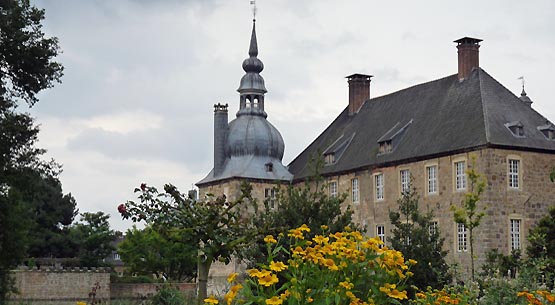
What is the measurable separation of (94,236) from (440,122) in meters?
29.8

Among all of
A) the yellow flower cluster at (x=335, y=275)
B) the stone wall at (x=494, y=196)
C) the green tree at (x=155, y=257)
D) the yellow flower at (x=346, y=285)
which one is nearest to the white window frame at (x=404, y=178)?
the stone wall at (x=494, y=196)

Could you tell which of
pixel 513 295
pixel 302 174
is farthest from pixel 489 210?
pixel 513 295

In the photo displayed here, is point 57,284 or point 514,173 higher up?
point 514,173

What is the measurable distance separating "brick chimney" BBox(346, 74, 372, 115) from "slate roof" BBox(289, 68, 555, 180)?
0.79 metres

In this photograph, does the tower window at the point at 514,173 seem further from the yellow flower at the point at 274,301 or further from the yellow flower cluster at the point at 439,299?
the yellow flower at the point at 274,301

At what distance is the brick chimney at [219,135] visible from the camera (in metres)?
49.0

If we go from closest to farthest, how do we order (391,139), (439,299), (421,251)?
(439,299), (421,251), (391,139)

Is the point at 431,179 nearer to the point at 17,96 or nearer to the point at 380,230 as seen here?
the point at 380,230

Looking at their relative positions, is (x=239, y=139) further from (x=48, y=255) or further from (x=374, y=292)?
(x=374, y=292)

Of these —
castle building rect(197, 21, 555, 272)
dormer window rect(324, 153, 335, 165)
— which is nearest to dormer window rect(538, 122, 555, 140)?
castle building rect(197, 21, 555, 272)

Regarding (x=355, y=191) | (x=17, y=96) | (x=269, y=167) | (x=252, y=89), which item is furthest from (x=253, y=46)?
(x=17, y=96)

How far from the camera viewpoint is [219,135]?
162 feet

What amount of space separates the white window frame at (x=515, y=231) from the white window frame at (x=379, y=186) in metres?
6.51

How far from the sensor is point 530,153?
35594 millimetres
